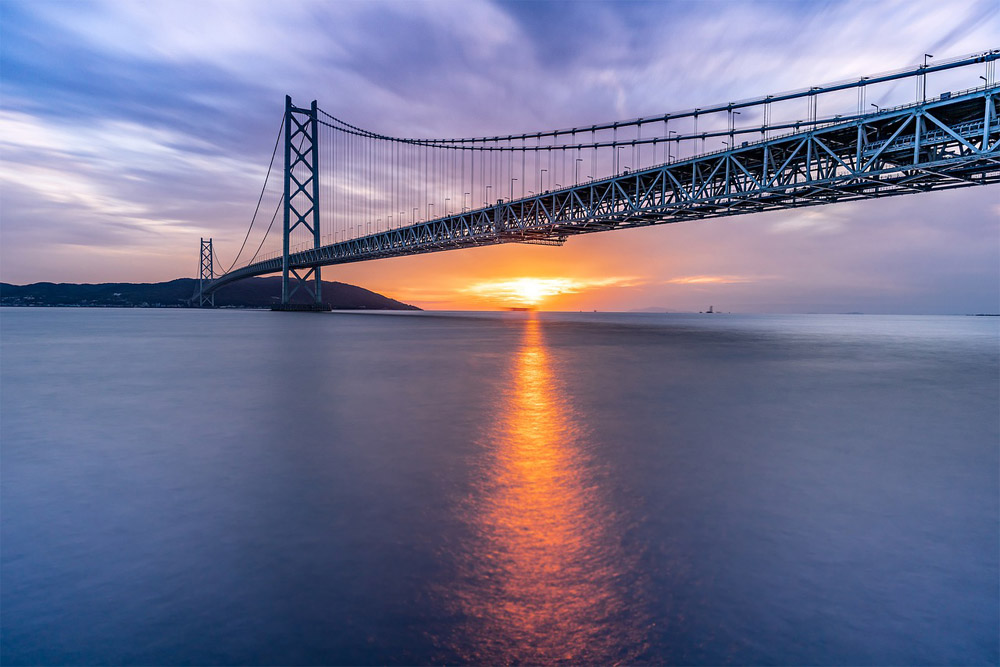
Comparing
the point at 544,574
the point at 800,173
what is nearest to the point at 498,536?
the point at 544,574

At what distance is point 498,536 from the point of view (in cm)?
320

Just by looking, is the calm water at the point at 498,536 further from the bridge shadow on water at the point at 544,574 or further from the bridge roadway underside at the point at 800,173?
the bridge roadway underside at the point at 800,173

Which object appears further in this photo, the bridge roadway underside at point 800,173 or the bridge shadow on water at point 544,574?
the bridge roadway underside at point 800,173

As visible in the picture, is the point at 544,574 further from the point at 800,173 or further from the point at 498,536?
the point at 800,173

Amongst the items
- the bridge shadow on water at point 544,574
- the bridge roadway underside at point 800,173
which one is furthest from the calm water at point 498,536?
the bridge roadway underside at point 800,173

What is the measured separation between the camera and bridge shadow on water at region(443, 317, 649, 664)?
2.17 m

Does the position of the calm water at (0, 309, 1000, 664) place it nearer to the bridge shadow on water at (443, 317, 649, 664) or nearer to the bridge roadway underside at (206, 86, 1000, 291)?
the bridge shadow on water at (443, 317, 649, 664)

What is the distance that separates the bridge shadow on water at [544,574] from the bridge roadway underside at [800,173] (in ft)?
95.8

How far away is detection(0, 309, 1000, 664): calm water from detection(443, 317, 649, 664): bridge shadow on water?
0.05ft

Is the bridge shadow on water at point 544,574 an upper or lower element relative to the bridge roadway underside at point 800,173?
lower

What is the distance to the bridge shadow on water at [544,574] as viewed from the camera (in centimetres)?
217

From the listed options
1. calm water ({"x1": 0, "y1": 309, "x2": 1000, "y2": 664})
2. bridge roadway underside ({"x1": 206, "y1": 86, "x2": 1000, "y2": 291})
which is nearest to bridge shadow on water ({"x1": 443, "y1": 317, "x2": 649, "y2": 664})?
calm water ({"x1": 0, "y1": 309, "x2": 1000, "y2": 664})

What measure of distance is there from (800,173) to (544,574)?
36160mm

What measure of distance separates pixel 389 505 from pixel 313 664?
5.53ft
